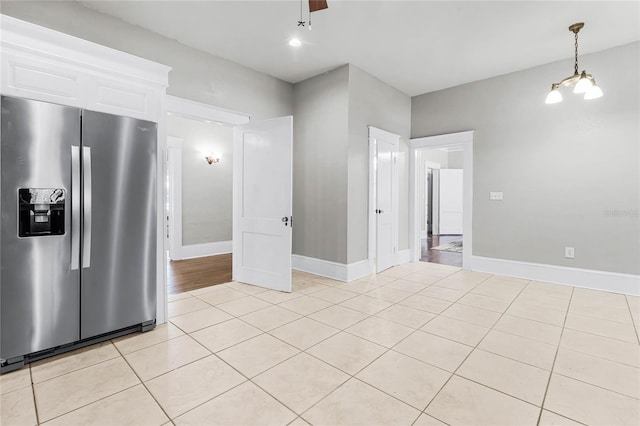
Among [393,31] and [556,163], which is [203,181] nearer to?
[393,31]

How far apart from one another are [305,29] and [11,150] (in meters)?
2.82

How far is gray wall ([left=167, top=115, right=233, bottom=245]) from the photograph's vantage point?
19.4ft

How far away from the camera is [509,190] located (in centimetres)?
454

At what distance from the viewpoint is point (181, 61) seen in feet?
12.0

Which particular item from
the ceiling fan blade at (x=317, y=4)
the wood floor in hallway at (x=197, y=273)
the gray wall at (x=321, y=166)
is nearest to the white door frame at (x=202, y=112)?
the gray wall at (x=321, y=166)

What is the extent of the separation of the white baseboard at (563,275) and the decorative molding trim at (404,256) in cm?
110

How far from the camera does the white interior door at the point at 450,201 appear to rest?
9.34 metres

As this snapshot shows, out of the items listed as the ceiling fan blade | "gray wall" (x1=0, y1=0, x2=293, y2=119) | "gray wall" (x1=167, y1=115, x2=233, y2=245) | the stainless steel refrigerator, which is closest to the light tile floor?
the stainless steel refrigerator

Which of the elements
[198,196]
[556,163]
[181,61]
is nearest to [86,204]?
[181,61]

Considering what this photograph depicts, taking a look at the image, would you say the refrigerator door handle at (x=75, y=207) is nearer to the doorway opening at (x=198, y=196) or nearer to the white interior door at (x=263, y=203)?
the white interior door at (x=263, y=203)

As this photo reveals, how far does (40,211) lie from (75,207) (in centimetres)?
19

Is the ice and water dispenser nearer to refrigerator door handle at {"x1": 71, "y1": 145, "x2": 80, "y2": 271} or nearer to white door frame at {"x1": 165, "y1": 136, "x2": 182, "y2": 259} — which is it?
refrigerator door handle at {"x1": 71, "y1": 145, "x2": 80, "y2": 271}

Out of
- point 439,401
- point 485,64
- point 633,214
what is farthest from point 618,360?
point 485,64

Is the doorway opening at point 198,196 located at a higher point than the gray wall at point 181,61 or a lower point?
lower
